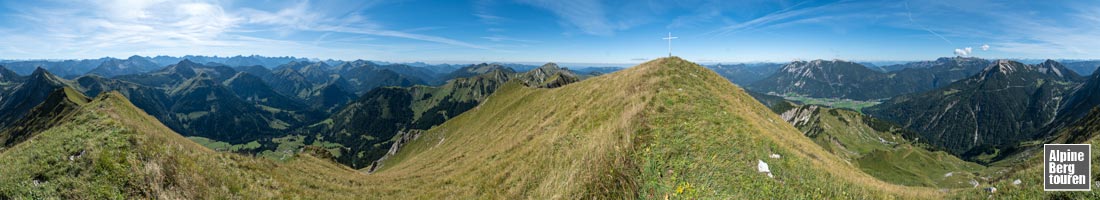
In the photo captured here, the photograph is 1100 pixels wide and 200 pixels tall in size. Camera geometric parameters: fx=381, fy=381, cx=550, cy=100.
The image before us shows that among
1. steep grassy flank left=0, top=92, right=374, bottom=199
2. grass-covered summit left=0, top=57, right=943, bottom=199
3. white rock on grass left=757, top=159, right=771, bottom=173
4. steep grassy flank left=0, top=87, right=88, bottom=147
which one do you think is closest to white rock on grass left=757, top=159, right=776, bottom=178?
white rock on grass left=757, top=159, right=771, bottom=173

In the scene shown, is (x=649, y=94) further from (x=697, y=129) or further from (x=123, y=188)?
(x=123, y=188)

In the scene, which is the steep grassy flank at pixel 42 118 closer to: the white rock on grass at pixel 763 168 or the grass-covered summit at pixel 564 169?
the grass-covered summit at pixel 564 169

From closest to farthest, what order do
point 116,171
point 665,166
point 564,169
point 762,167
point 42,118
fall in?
point 665,166 < point 116,171 < point 762,167 < point 564,169 < point 42,118

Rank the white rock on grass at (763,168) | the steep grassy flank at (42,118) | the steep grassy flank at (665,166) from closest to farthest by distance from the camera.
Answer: the steep grassy flank at (665,166) → the white rock on grass at (763,168) → the steep grassy flank at (42,118)

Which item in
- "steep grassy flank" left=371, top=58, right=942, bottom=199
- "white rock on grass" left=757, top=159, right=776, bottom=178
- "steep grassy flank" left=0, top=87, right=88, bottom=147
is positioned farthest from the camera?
"steep grassy flank" left=0, top=87, right=88, bottom=147

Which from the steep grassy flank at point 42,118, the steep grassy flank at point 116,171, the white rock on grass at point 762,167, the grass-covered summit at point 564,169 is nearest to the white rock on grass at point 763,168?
the white rock on grass at point 762,167

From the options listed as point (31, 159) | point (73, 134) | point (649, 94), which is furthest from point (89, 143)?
point (649, 94)

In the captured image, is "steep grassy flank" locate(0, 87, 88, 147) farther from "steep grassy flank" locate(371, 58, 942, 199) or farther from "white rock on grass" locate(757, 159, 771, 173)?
"white rock on grass" locate(757, 159, 771, 173)

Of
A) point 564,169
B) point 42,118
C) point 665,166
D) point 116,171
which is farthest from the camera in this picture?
point 42,118

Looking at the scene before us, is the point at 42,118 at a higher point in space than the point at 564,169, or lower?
lower

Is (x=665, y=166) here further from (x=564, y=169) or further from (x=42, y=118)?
(x=42, y=118)

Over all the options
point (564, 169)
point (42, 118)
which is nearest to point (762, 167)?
point (564, 169)

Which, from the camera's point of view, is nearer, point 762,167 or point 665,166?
point 665,166

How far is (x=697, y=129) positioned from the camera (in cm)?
1535
